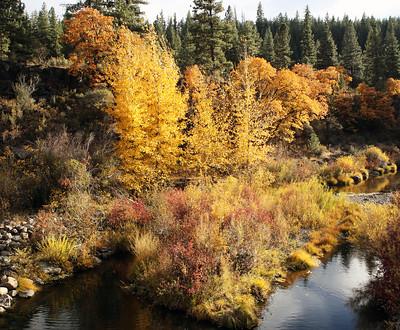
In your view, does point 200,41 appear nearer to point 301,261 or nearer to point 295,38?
point 301,261

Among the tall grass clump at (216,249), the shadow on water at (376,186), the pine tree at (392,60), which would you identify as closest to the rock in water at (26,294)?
the tall grass clump at (216,249)

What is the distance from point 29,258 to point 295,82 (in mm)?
30953

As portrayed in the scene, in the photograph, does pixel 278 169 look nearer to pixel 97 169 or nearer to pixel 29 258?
pixel 97 169

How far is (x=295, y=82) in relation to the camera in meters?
41.8

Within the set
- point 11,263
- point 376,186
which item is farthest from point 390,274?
point 376,186

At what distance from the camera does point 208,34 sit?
44.9 m

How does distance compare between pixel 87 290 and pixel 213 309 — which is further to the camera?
pixel 87 290

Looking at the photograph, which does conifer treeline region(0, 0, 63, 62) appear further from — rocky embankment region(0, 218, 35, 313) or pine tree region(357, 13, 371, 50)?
pine tree region(357, 13, 371, 50)

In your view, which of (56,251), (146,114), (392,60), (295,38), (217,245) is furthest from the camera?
(295,38)

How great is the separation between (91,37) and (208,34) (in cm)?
1255

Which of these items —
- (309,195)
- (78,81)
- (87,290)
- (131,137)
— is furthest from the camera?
(78,81)

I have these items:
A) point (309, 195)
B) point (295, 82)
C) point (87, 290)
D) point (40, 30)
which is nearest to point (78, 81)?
point (40, 30)

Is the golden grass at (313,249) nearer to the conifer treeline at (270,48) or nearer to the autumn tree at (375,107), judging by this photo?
the conifer treeline at (270,48)

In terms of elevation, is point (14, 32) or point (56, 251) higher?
point (14, 32)
